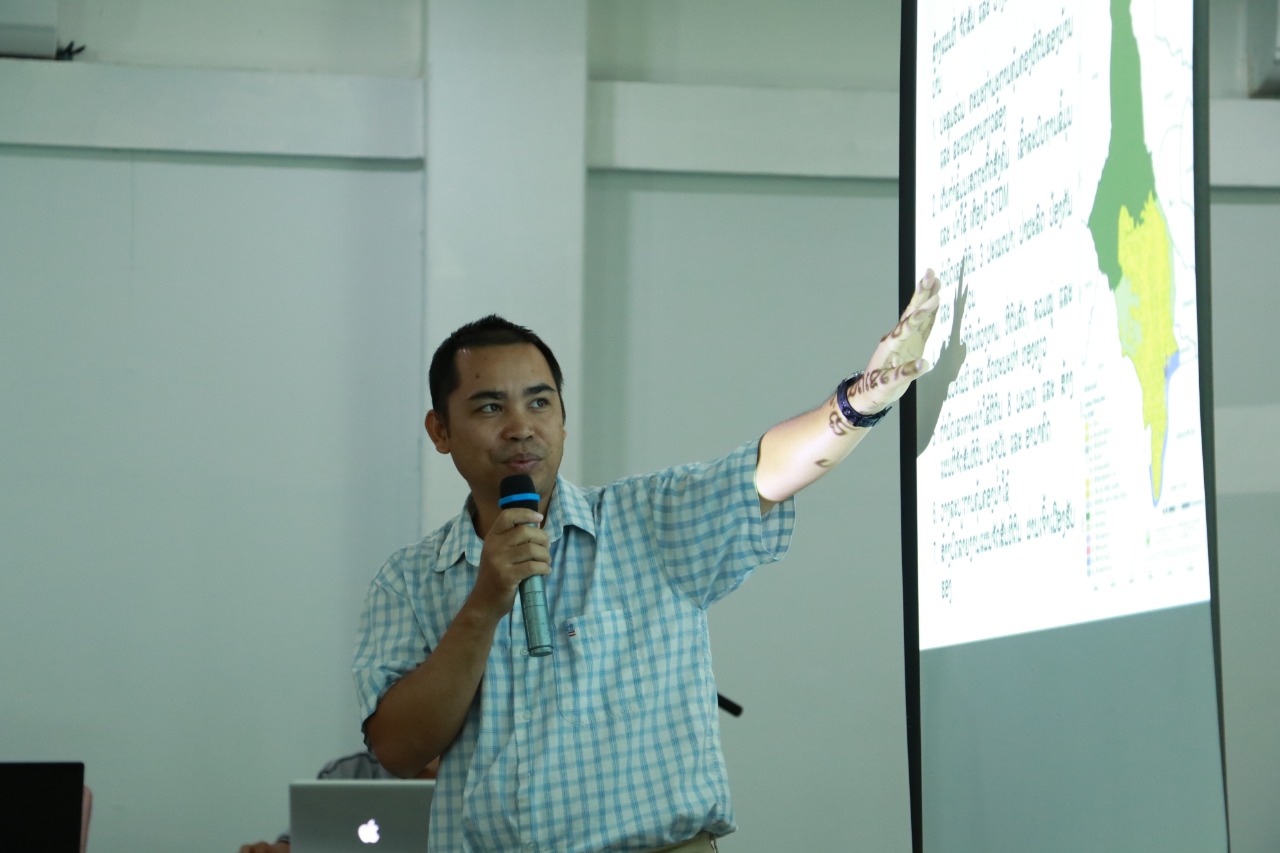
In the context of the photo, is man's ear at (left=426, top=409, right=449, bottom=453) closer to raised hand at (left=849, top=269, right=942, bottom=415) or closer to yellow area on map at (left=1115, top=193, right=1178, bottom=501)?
raised hand at (left=849, top=269, right=942, bottom=415)

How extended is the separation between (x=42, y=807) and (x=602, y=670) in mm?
823

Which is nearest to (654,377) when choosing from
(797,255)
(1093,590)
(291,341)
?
(797,255)

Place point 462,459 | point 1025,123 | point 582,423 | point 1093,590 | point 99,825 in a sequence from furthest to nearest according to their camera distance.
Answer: point 582,423
point 99,825
point 462,459
point 1025,123
point 1093,590

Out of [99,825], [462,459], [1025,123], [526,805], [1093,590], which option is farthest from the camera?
[99,825]

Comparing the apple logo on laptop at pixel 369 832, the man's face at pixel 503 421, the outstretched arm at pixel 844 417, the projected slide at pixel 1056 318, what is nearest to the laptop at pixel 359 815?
the apple logo on laptop at pixel 369 832

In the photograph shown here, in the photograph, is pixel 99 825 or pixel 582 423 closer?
pixel 99 825

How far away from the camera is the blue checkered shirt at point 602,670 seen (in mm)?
1828

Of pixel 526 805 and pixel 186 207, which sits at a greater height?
pixel 186 207

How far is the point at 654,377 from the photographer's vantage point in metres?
3.94

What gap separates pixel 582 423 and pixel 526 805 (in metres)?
2.13

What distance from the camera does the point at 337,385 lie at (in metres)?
3.82

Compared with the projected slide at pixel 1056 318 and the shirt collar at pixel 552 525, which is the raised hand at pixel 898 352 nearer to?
the projected slide at pixel 1056 318

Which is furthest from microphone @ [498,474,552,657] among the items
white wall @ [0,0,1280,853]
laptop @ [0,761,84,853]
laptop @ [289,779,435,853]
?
white wall @ [0,0,1280,853]

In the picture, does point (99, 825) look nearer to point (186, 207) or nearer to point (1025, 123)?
point (186, 207)
